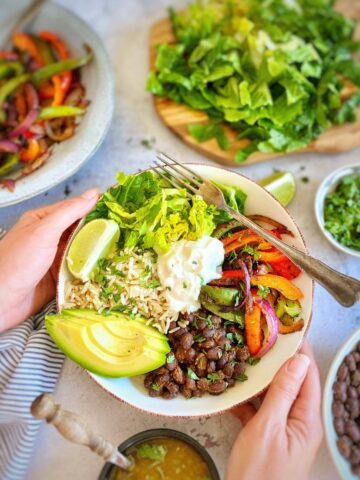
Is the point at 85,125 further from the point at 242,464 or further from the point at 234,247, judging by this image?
the point at 242,464

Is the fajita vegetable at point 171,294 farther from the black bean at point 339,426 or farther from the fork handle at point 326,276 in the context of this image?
the black bean at point 339,426

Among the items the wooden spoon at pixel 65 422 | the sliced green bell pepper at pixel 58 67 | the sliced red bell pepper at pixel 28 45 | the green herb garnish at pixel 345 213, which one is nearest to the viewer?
the wooden spoon at pixel 65 422

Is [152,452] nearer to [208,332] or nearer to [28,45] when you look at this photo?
[208,332]

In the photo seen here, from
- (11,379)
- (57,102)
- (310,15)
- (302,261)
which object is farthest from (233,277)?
(310,15)

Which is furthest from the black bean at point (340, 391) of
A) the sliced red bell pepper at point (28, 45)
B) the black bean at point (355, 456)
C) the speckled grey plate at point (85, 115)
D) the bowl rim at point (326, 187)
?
the sliced red bell pepper at point (28, 45)

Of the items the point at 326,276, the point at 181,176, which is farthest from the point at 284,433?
the point at 181,176

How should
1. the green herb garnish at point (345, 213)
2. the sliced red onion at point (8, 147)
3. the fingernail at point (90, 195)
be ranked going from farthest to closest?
1. the sliced red onion at point (8, 147)
2. the green herb garnish at point (345, 213)
3. the fingernail at point (90, 195)
